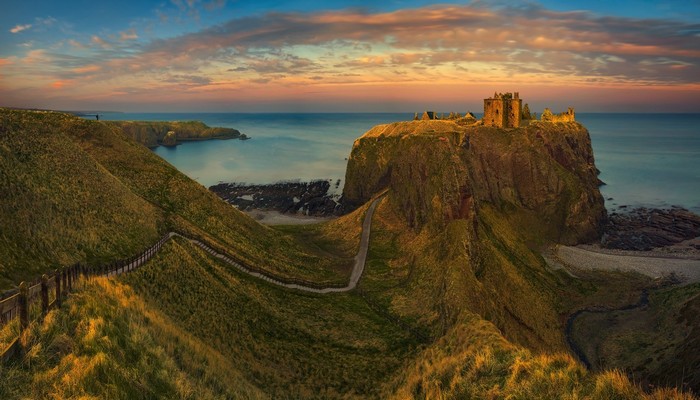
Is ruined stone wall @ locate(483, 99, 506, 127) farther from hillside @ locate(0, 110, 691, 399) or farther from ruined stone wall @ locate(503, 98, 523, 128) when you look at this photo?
hillside @ locate(0, 110, 691, 399)

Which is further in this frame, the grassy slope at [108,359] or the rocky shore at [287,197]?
the rocky shore at [287,197]

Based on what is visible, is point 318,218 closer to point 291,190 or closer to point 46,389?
point 291,190

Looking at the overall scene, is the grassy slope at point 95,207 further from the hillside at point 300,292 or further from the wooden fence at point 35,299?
the wooden fence at point 35,299

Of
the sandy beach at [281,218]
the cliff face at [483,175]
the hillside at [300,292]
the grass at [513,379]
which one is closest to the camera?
the grass at [513,379]

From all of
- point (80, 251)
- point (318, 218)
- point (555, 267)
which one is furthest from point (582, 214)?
point (80, 251)

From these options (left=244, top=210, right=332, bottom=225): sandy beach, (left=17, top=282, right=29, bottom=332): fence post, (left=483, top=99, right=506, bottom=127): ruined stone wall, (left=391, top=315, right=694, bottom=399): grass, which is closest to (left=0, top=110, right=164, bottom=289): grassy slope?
(left=17, top=282, right=29, bottom=332): fence post

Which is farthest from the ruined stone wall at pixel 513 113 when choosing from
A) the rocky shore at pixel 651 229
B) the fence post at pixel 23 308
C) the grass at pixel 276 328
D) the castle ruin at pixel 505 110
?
the fence post at pixel 23 308
